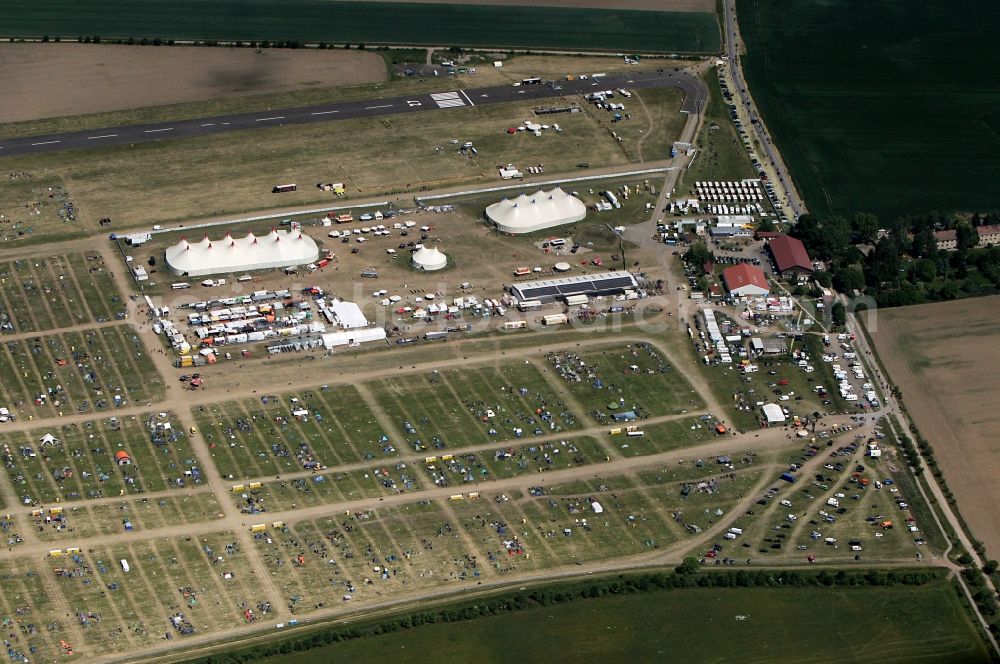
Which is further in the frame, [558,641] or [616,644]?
[616,644]

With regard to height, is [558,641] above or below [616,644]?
above

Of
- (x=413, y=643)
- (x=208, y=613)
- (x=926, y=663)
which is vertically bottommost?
(x=926, y=663)

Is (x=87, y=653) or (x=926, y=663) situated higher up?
(x=87, y=653)

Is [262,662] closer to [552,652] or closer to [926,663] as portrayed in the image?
[552,652]

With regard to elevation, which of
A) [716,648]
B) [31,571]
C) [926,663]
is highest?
[31,571]

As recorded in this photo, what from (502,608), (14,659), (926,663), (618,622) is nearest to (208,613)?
(14,659)

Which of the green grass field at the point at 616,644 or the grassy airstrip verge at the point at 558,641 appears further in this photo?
the green grass field at the point at 616,644

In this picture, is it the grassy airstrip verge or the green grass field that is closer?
the grassy airstrip verge

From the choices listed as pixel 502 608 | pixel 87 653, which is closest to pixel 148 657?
pixel 87 653

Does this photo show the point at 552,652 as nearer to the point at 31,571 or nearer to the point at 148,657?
the point at 148,657
